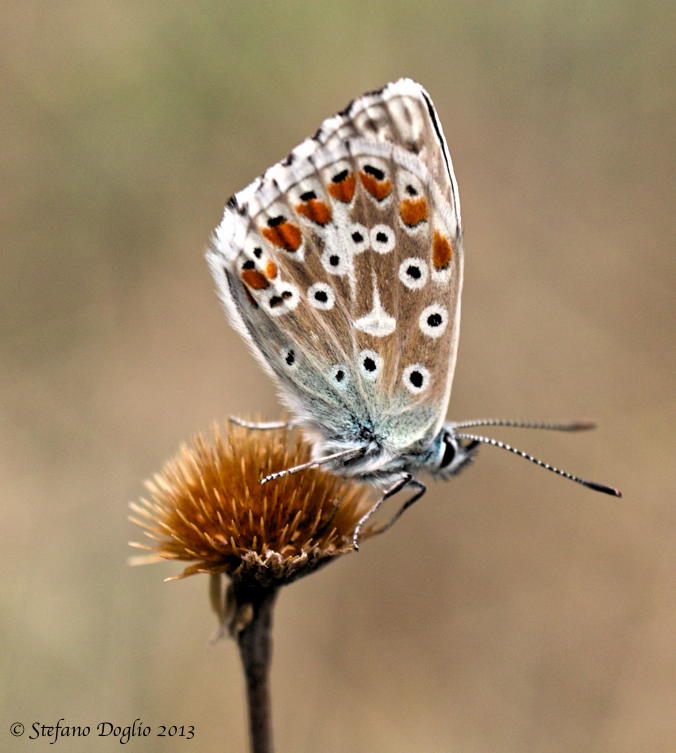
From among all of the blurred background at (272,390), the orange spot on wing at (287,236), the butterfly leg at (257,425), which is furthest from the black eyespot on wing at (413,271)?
the blurred background at (272,390)

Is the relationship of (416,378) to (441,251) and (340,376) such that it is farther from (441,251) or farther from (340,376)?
(441,251)

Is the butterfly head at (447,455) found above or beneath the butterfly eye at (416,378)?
beneath

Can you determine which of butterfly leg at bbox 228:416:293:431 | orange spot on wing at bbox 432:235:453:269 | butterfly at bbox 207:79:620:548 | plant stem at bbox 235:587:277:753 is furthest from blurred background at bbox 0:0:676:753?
orange spot on wing at bbox 432:235:453:269

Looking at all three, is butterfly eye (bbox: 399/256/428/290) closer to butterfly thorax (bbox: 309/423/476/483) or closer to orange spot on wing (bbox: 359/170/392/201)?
orange spot on wing (bbox: 359/170/392/201)

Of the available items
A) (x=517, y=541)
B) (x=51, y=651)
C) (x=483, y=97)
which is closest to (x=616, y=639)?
(x=517, y=541)

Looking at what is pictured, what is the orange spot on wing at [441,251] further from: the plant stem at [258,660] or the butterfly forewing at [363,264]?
the plant stem at [258,660]

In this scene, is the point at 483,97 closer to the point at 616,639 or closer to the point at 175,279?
the point at 175,279
